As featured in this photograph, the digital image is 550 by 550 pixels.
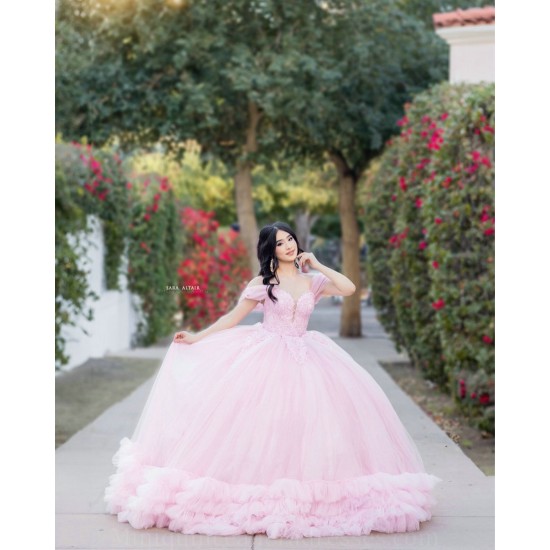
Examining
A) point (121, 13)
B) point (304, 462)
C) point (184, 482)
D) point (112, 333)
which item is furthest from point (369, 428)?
point (121, 13)

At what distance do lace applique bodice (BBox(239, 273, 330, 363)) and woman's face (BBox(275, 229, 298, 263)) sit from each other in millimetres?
171

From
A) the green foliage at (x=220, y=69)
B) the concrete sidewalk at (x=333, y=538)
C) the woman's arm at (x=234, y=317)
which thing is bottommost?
the concrete sidewalk at (x=333, y=538)

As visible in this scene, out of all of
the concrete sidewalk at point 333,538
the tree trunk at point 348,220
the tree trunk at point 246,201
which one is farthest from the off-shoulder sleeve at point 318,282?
the tree trunk at point 348,220

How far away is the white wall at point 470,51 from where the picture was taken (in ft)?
33.5

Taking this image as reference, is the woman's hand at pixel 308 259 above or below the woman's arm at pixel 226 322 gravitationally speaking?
above

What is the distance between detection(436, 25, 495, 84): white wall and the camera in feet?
33.5

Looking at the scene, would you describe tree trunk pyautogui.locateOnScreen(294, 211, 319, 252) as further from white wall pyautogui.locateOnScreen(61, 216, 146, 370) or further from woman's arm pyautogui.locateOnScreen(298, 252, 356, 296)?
white wall pyautogui.locateOnScreen(61, 216, 146, 370)

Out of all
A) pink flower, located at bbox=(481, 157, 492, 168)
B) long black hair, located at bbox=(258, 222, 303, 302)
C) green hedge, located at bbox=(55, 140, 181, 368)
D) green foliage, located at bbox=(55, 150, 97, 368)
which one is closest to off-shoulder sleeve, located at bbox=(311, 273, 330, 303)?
long black hair, located at bbox=(258, 222, 303, 302)

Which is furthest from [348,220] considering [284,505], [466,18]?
[284,505]

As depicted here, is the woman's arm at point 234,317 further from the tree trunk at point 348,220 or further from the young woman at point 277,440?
the tree trunk at point 348,220

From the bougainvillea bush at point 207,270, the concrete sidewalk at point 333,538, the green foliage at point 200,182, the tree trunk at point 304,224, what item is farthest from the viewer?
the green foliage at point 200,182

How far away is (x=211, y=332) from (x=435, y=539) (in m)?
1.39

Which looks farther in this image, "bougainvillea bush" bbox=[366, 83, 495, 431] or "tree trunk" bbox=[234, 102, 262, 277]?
"tree trunk" bbox=[234, 102, 262, 277]

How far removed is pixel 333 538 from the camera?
4.30 meters
